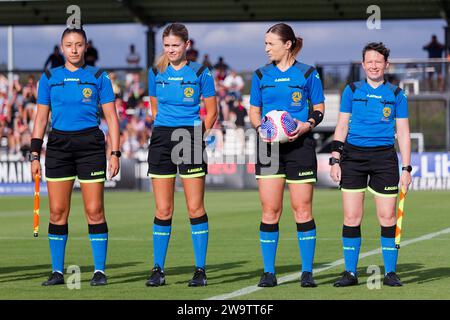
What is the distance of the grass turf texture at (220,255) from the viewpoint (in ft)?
30.6

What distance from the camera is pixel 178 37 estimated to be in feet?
31.9

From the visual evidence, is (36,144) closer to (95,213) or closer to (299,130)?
(95,213)

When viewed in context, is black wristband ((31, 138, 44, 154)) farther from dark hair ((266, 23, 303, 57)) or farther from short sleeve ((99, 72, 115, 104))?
dark hair ((266, 23, 303, 57))

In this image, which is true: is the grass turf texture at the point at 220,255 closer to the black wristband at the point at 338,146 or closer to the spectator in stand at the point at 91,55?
the black wristband at the point at 338,146

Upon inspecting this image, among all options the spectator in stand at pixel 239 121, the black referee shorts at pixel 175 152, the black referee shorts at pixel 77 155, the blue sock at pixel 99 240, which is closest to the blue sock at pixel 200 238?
the black referee shorts at pixel 175 152

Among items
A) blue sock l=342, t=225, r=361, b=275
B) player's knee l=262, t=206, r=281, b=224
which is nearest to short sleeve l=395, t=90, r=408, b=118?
blue sock l=342, t=225, r=361, b=275

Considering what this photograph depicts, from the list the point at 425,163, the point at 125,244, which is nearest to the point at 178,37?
the point at 125,244

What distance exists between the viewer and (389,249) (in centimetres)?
973

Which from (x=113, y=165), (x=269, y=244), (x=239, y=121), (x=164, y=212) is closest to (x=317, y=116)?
(x=269, y=244)

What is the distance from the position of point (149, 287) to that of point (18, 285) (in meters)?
1.31

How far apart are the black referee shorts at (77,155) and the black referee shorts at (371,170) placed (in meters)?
2.20

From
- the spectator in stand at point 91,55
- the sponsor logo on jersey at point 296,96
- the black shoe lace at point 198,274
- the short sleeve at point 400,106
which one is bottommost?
the black shoe lace at point 198,274
